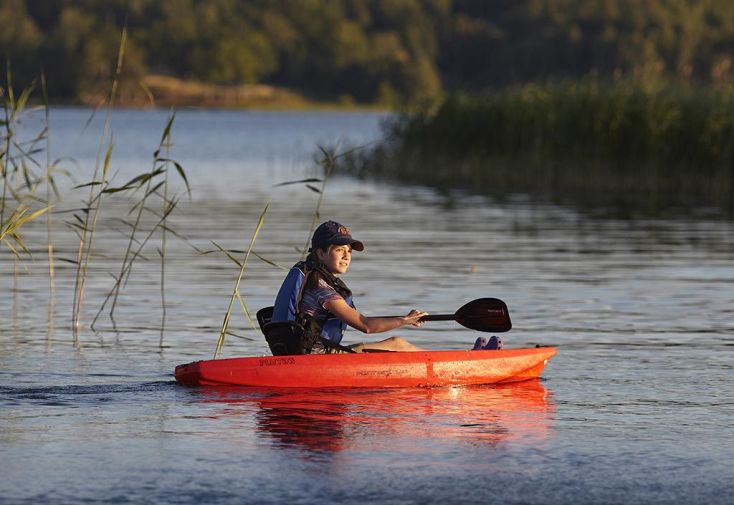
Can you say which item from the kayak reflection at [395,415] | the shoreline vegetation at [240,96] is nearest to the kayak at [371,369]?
the kayak reflection at [395,415]

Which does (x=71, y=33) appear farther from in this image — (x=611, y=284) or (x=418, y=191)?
(x=611, y=284)

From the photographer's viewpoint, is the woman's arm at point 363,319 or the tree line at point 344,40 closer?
the woman's arm at point 363,319

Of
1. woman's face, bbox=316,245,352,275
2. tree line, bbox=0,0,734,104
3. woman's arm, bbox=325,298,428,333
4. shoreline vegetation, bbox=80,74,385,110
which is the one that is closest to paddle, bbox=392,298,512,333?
woman's arm, bbox=325,298,428,333

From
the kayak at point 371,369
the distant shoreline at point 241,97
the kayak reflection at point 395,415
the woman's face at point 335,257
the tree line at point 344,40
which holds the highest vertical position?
the tree line at point 344,40

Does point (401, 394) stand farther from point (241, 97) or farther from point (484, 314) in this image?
point (241, 97)

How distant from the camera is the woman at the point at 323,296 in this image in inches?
421

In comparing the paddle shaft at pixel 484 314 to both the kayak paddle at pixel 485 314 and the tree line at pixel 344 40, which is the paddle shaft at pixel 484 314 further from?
the tree line at pixel 344 40

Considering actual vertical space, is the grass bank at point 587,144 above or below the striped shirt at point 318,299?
above

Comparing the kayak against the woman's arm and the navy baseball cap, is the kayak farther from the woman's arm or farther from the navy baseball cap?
the navy baseball cap

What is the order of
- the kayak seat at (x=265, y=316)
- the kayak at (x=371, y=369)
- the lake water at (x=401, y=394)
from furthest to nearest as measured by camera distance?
the kayak seat at (x=265, y=316)
the kayak at (x=371, y=369)
the lake water at (x=401, y=394)

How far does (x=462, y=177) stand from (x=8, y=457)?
88.8 ft

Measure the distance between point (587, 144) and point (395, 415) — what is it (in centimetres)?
2244

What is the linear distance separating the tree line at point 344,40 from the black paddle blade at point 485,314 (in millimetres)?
97768

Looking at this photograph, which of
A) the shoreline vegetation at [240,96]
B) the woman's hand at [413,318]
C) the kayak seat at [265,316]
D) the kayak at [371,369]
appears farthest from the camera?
the shoreline vegetation at [240,96]
